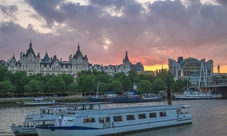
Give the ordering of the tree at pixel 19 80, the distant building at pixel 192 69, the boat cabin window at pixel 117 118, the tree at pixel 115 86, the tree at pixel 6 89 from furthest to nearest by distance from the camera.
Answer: the distant building at pixel 192 69, the tree at pixel 115 86, the tree at pixel 19 80, the tree at pixel 6 89, the boat cabin window at pixel 117 118

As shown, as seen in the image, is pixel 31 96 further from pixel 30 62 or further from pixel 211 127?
pixel 211 127

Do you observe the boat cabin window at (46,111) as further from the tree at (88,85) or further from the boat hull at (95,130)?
the tree at (88,85)

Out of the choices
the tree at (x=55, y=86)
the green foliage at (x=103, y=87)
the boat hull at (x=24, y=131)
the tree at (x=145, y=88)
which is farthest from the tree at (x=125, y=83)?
the boat hull at (x=24, y=131)

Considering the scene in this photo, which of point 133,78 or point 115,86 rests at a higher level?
point 133,78

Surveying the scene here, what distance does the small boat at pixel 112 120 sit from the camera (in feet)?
92.2

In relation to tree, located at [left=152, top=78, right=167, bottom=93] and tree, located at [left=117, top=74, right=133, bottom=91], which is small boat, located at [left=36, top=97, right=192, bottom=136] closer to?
tree, located at [left=152, top=78, right=167, bottom=93]

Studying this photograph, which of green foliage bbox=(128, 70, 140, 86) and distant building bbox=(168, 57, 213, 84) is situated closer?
green foliage bbox=(128, 70, 140, 86)

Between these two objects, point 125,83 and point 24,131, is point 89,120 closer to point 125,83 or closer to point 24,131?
point 24,131

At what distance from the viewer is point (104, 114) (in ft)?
100

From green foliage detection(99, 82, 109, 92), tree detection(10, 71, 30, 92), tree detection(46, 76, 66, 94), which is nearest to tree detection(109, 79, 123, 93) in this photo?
green foliage detection(99, 82, 109, 92)

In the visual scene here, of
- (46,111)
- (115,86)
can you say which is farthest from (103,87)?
(46,111)

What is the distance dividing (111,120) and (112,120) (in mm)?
122

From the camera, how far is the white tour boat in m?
28.1

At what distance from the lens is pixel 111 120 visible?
31125mm
